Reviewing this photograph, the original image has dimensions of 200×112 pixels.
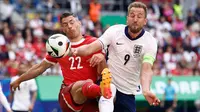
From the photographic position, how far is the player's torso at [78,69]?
10.8 m

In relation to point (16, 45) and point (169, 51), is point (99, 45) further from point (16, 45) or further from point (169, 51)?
point (169, 51)

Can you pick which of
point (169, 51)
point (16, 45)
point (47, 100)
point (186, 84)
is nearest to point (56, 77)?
point (47, 100)

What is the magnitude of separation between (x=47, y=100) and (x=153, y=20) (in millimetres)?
9875

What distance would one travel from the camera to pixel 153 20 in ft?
93.5

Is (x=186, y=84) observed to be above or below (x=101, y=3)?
below

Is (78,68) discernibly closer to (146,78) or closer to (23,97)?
(146,78)

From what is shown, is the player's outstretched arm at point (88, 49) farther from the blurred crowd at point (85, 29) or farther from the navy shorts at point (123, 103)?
the blurred crowd at point (85, 29)

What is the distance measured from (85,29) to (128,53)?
15.0 m

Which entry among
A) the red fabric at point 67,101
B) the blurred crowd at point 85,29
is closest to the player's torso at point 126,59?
the red fabric at point 67,101

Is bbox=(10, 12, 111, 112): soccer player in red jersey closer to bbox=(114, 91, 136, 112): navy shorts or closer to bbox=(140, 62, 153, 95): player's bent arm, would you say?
bbox=(114, 91, 136, 112): navy shorts

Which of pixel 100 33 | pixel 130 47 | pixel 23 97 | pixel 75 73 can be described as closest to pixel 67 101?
pixel 75 73

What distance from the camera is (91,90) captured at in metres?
9.92

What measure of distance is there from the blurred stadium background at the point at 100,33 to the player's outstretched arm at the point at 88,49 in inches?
303

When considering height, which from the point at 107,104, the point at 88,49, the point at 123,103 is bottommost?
the point at 123,103
